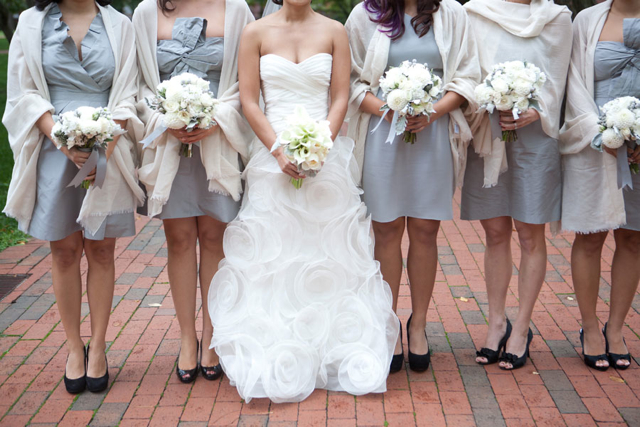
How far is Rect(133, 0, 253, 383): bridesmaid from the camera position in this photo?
3.82 m

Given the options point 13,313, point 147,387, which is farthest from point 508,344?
point 13,313

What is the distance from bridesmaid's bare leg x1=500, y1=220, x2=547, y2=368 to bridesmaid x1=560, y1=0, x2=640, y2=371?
0.69 ft

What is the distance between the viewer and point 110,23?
3.80 m

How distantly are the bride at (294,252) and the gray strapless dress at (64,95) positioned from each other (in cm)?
80

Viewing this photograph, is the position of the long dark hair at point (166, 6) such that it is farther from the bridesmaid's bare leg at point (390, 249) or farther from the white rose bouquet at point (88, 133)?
the bridesmaid's bare leg at point (390, 249)

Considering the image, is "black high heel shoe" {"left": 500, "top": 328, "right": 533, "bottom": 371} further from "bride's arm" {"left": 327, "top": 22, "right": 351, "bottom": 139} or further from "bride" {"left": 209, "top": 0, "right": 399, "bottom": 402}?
"bride's arm" {"left": 327, "top": 22, "right": 351, "bottom": 139}

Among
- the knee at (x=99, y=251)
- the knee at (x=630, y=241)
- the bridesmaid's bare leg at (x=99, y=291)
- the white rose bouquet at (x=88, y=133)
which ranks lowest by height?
the bridesmaid's bare leg at (x=99, y=291)

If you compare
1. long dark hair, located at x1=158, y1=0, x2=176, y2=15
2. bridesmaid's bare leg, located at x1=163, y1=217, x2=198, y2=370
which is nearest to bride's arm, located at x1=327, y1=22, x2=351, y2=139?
Answer: long dark hair, located at x1=158, y1=0, x2=176, y2=15

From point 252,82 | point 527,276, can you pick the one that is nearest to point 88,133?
point 252,82

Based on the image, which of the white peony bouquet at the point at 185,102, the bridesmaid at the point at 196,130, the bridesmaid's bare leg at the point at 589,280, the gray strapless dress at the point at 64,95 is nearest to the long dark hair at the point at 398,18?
the bridesmaid at the point at 196,130

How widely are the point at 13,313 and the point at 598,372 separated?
4358 millimetres

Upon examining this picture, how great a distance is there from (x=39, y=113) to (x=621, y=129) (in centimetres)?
324

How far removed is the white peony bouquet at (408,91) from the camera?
11.8ft

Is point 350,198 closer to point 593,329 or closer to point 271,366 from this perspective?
point 271,366
